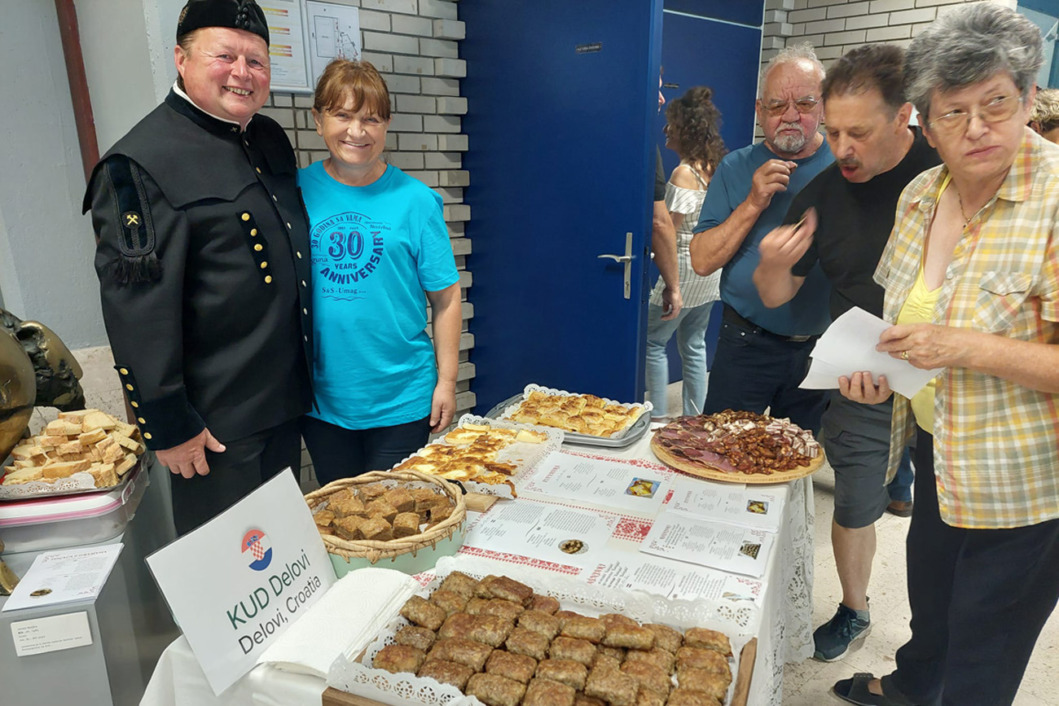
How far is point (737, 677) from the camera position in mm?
1044

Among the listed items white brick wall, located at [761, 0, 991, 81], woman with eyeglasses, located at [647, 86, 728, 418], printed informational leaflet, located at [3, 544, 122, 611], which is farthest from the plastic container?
white brick wall, located at [761, 0, 991, 81]

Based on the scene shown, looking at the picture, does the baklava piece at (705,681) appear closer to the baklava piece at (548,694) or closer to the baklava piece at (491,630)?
the baklava piece at (548,694)

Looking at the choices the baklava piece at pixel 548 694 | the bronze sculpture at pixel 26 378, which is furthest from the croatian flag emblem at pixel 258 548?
the bronze sculpture at pixel 26 378

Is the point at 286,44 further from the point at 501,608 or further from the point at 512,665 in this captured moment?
the point at 512,665

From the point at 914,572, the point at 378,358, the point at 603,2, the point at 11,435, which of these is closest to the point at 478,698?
the point at 378,358

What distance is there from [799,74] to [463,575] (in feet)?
6.30

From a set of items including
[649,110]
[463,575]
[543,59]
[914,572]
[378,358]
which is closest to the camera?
[463,575]

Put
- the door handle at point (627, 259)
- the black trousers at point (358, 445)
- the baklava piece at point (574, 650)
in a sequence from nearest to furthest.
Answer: the baklava piece at point (574, 650)
the black trousers at point (358, 445)
the door handle at point (627, 259)

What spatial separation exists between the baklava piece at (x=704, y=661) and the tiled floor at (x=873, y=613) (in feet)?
4.70

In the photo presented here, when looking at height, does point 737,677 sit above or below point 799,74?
below

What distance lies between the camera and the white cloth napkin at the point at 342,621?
1.12 meters

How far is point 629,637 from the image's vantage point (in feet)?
3.66

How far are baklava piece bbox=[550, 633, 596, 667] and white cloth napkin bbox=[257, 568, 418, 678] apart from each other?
0.28m

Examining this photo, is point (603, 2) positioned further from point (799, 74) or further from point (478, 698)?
point (478, 698)
